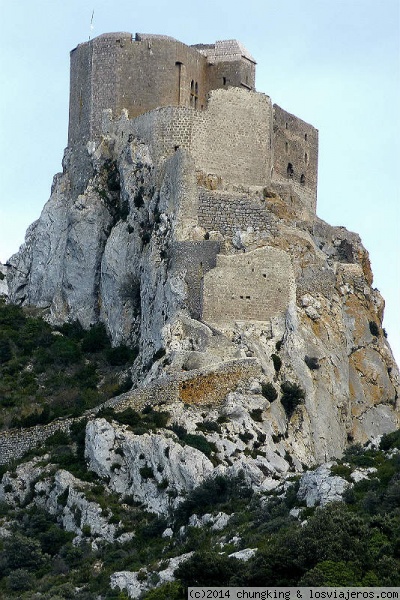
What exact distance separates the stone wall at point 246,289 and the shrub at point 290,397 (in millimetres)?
2909

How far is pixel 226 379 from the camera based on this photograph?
212ft

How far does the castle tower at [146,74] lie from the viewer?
249 feet

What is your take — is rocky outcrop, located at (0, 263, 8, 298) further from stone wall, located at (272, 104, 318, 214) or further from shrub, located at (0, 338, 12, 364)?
stone wall, located at (272, 104, 318, 214)

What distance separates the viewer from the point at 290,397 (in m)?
65.9

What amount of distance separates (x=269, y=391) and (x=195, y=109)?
527 inches

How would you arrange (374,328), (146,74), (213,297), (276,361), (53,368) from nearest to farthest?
(276,361)
(213,297)
(374,328)
(53,368)
(146,74)

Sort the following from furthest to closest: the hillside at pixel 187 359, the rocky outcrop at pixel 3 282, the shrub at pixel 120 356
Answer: the rocky outcrop at pixel 3 282, the shrub at pixel 120 356, the hillside at pixel 187 359

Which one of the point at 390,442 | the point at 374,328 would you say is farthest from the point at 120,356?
the point at 390,442

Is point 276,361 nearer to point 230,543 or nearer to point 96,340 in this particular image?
point 96,340

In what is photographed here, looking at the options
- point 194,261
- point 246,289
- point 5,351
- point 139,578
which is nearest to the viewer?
point 139,578

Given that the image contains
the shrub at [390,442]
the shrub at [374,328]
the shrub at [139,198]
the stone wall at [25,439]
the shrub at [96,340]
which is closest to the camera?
the shrub at [390,442]

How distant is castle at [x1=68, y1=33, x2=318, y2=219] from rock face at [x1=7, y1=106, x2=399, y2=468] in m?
0.69

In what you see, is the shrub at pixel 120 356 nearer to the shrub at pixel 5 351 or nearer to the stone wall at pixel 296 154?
the shrub at pixel 5 351

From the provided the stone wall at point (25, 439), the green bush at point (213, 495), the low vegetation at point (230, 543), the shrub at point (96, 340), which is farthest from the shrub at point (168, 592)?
the shrub at point (96, 340)
